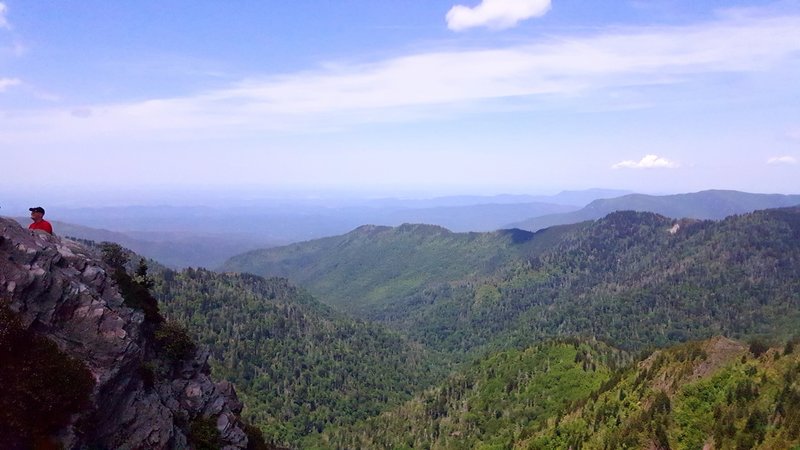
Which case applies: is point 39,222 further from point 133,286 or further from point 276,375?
point 276,375

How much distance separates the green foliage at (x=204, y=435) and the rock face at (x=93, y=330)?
584 millimetres

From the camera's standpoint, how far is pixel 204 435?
42406 mm

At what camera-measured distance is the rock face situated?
108 ft

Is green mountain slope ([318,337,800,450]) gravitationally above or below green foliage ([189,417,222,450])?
below

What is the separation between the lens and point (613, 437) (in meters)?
76.1

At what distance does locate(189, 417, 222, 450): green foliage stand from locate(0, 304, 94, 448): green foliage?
37.2 ft

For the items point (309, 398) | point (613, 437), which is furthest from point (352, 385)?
point (613, 437)

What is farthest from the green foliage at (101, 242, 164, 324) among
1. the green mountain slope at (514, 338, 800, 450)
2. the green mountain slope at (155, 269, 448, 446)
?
the green mountain slope at (155, 269, 448, 446)

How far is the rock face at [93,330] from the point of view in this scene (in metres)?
33.0

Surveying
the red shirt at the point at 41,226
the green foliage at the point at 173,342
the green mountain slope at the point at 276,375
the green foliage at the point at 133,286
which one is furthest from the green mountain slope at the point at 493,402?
the red shirt at the point at 41,226

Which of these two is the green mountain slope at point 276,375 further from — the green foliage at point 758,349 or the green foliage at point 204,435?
the green foliage at point 758,349

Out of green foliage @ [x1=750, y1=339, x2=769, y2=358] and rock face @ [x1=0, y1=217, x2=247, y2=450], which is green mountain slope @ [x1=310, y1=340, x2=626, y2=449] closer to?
green foliage @ [x1=750, y1=339, x2=769, y2=358]

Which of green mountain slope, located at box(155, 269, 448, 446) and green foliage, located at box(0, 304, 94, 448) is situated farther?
green mountain slope, located at box(155, 269, 448, 446)

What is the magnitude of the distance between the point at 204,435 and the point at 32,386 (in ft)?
52.2
